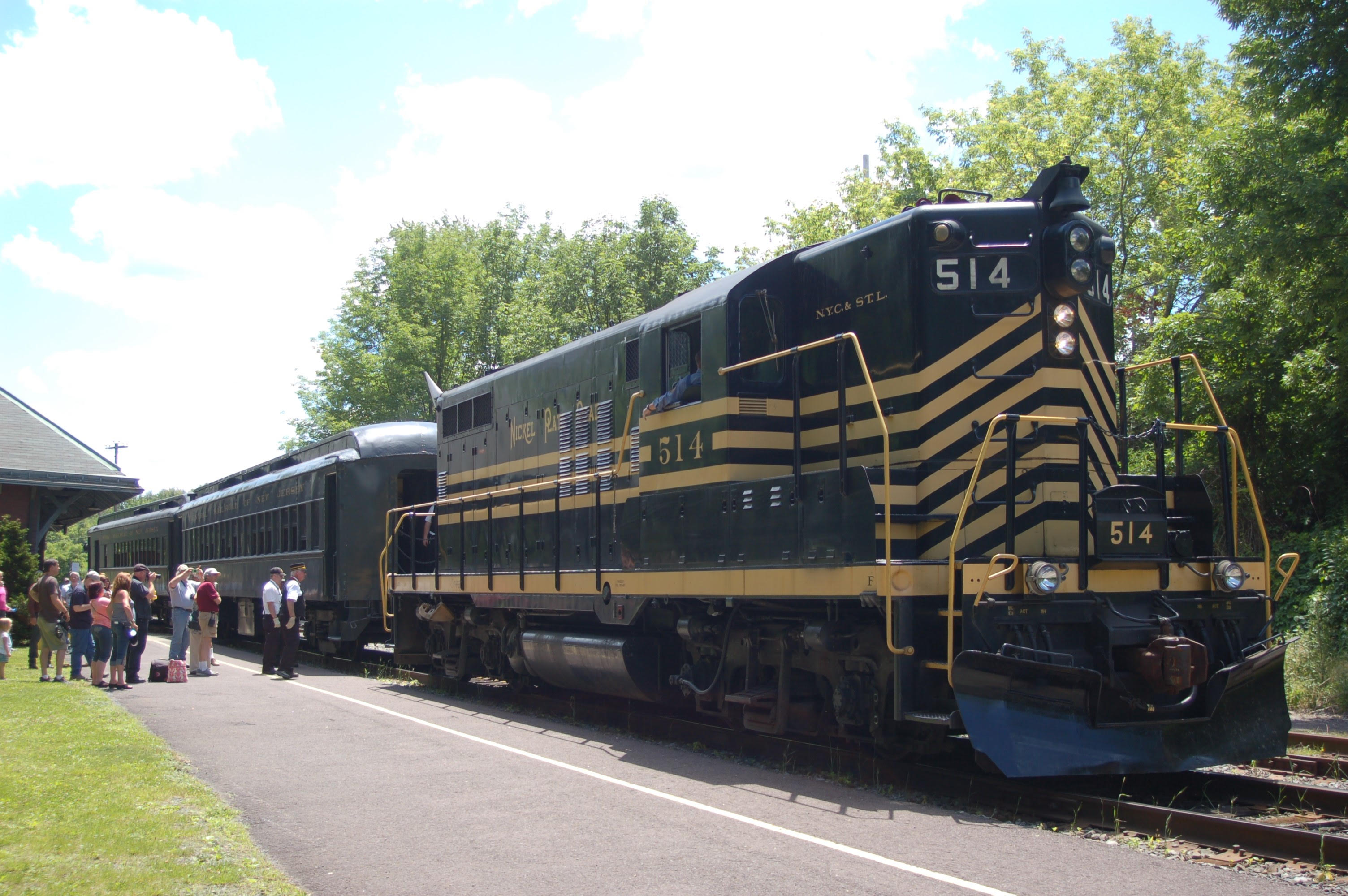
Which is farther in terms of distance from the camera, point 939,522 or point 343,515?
point 343,515

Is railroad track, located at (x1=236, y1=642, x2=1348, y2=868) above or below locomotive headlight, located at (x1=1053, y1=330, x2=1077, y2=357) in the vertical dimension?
below

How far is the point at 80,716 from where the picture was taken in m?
11.6

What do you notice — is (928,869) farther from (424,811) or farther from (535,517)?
(535,517)

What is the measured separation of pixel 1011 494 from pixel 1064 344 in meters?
1.57

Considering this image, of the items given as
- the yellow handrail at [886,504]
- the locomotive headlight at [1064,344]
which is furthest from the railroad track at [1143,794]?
the locomotive headlight at [1064,344]

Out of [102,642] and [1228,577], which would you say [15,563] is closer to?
[102,642]

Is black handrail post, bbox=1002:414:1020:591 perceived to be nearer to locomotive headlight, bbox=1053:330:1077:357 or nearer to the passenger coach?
locomotive headlight, bbox=1053:330:1077:357

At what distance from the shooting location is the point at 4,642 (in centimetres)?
1622

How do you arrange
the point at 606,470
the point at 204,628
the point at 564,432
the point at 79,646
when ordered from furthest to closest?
the point at 204,628 → the point at 79,646 → the point at 564,432 → the point at 606,470

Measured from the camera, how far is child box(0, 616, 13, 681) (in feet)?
52.9

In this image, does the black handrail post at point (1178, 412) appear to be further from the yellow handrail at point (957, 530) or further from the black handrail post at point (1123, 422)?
the yellow handrail at point (957, 530)

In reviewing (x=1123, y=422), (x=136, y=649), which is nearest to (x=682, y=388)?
(x=1123, y=422)

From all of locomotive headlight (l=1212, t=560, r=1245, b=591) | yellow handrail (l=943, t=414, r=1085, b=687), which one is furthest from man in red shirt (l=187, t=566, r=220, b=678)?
locomotive headlight (l=1212, t=560, r=1245, b=591)

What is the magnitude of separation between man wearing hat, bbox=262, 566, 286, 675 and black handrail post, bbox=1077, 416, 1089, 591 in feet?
43.2
